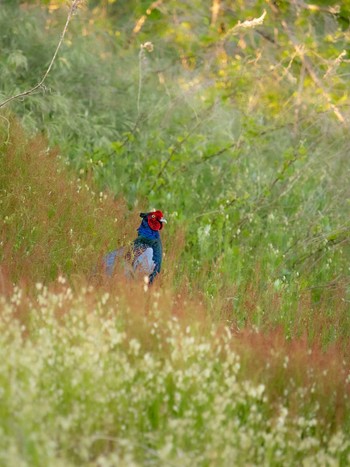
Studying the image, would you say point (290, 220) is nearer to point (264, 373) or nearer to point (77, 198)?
point (77, 198)

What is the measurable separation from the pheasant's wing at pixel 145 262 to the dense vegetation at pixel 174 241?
0.24m

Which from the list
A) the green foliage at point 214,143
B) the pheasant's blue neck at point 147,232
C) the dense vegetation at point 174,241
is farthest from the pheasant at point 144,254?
the green foliage at point 214,143

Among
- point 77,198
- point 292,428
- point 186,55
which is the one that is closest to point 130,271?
point 77,198

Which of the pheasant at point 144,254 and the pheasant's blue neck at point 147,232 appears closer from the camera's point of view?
the pheasant at point 144,254

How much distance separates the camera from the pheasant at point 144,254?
6312 millimetres

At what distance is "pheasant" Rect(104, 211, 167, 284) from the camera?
20.7 feet

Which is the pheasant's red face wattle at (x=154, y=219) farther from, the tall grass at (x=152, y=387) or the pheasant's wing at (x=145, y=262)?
the tall grass at (x=152, y=387)

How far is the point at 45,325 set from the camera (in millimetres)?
4742

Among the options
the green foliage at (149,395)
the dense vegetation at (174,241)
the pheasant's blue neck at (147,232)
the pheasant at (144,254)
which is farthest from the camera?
the pheasant's blue neck at (147,232)

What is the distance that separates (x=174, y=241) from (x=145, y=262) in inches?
43.2

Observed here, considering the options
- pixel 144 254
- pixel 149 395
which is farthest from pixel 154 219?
pixel 149 395

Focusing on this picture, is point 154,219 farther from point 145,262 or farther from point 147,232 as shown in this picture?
point 145,262

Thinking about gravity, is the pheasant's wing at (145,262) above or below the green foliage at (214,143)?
below

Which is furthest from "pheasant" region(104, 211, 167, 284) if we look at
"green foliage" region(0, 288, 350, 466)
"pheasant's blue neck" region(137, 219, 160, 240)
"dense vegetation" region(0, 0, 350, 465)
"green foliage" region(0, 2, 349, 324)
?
"green foliage" region(0, 288, 350, 466)
